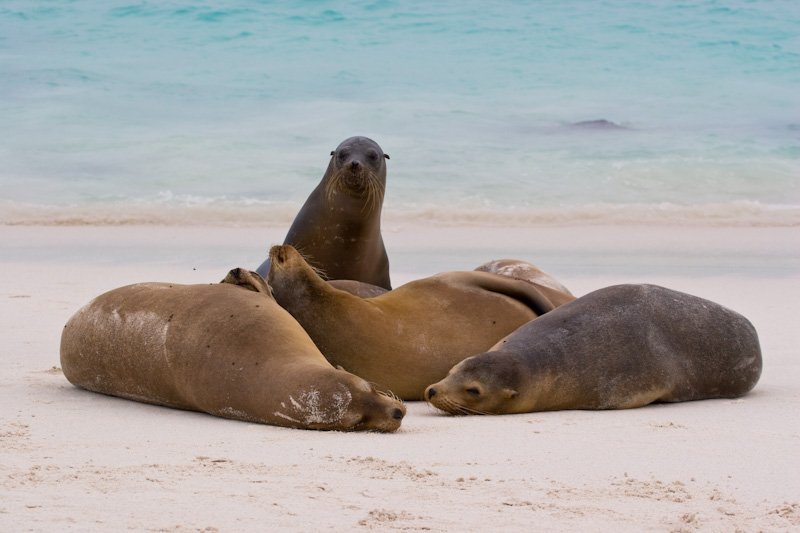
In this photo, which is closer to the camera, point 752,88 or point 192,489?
point 192,489

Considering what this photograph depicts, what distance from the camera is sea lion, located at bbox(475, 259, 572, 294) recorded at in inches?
274

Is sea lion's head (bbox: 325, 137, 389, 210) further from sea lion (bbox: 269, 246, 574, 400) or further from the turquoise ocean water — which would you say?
the turquoise ocean water

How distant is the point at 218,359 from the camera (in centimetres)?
438

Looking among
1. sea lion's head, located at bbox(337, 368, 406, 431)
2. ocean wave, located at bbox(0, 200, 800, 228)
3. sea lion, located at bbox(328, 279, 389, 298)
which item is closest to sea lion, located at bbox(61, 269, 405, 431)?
sea lion's head, located at bbox(337, 368, 406, 431)

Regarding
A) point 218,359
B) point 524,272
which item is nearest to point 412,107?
point 524,272

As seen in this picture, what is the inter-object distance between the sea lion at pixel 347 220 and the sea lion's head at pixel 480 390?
9.43 feet

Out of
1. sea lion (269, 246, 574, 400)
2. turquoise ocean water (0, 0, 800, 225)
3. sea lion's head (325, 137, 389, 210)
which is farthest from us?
turquoise ocean water (0, 0, 800, 225)

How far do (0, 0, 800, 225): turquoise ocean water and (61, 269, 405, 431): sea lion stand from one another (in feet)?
42.9

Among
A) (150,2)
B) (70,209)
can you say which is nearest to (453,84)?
(150,2)

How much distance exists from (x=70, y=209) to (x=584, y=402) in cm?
1594

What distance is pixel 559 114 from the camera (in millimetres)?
27438

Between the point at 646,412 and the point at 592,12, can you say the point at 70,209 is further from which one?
the point at 592,12

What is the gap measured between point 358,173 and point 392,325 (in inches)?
101

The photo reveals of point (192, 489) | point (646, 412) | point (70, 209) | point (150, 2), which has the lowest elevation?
point (70, 209)
